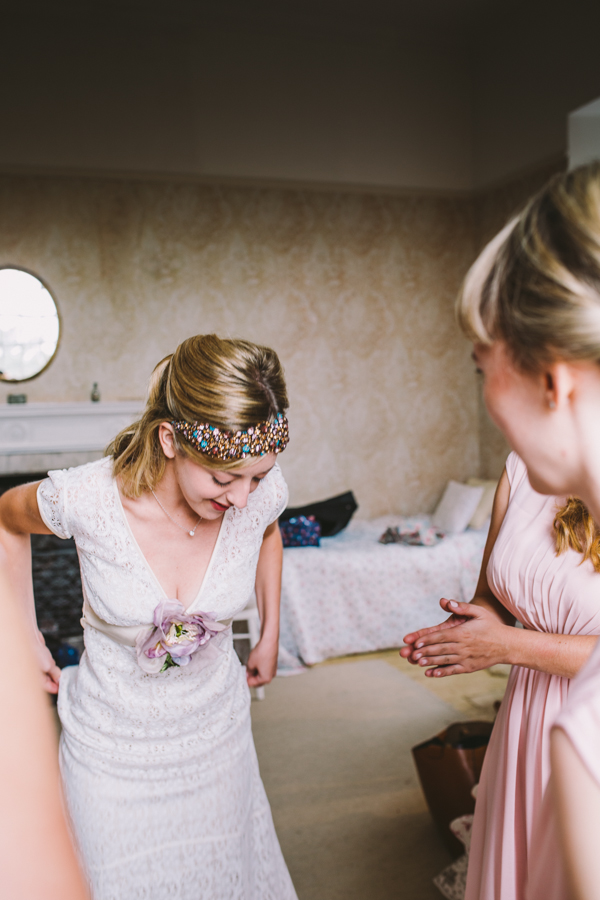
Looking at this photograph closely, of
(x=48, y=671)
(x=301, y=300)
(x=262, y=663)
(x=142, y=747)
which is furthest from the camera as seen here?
(x=301, y=300)

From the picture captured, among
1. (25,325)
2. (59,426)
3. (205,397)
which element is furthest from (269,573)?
(25,325)

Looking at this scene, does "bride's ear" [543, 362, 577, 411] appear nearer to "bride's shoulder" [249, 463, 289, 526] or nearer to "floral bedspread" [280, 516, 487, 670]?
"bride's shoulder" [249, 463, 289, 526]

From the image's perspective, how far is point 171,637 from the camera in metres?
1.52

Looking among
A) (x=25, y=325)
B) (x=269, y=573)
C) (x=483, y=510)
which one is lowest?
(x=483, y=510)

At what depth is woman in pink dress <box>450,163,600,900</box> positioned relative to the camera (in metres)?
0.68

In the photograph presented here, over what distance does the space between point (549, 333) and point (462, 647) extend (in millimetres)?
874

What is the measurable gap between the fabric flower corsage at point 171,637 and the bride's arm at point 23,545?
0.34 m

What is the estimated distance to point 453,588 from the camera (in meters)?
4.88

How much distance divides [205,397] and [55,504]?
0.44 m

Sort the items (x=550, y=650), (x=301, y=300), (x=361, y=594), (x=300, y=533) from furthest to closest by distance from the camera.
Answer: (x=301, y=300), (x=300, y=533), (x=361, y=594), (x=550, y=650)

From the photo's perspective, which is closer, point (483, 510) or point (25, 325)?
point (25, 325)

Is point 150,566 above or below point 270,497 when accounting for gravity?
below

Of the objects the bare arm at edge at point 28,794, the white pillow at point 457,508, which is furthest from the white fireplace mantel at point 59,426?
the bare arm at edge at point 28,794

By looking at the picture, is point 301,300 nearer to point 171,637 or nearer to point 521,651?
point 171,637
